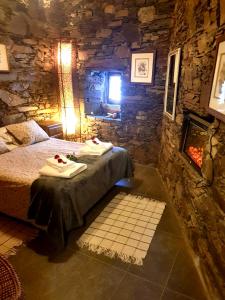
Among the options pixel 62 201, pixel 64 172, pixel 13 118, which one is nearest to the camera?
pixel 62 201

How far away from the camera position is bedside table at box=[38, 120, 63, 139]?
13.2ft

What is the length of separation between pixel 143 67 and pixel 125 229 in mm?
2650

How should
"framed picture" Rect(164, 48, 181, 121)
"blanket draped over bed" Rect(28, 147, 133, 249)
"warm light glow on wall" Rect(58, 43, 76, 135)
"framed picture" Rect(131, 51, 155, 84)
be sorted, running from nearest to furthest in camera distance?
"blanket draped over bed" Rect(28, 147, 133, 249)
"framed picture" Rect(164, 48, 181, 121)
"framed picture" Rect(131, 51, 155, 84)
"warm light glow on wall" Rect(58, 43, 76, 135)

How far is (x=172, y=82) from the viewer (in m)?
3.08

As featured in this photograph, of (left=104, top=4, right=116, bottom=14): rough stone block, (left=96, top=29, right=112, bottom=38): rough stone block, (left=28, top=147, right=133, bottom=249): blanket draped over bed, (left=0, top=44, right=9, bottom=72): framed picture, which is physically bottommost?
(left=28, top=147, right=133, bottom=249): blanket draped over bed

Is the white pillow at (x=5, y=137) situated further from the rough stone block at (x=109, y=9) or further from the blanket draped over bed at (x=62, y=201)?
the rough stone block at (x=109, y=9)

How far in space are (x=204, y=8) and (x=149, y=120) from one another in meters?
2.08

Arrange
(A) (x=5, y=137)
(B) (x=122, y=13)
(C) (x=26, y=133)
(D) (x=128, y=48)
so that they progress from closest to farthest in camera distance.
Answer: (A) (x=5, y=137) < (C) (x=26, y=133) < (B) (x=122, y=13) < (D) (x=128, y=48)

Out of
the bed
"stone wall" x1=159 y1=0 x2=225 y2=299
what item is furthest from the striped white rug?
"stone wall" x1=159 y1=0 x2=225 y2=299

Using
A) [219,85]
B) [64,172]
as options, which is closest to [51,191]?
[64,172]

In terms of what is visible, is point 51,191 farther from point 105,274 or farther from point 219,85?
point 219,85

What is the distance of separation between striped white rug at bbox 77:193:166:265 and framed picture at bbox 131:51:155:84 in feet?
6.70

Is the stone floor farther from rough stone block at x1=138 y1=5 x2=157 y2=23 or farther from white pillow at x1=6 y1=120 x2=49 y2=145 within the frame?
rough stone block at x1=138 y1=5 x2=157 y2=23

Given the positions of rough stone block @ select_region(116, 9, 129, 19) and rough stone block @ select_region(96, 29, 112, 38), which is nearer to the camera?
rough stone block @ select_region(116, 9, 129, 19)
